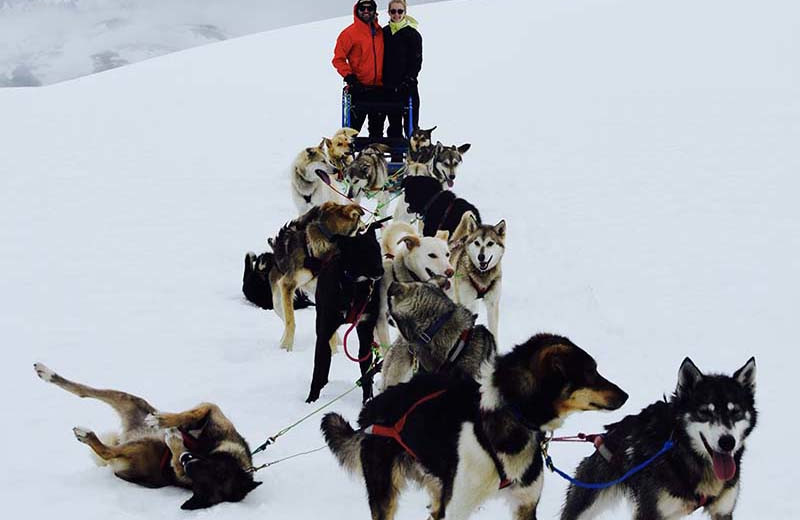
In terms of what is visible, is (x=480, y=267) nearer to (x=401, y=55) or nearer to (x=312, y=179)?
(x=312, y=179)

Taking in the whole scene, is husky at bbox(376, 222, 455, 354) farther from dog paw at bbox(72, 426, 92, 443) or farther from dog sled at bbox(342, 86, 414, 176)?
dog sled at bbox(342, 86, 414, 176)

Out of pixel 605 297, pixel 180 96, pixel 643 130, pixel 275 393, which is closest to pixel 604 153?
pixel 643 130

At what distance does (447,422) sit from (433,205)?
3426mm

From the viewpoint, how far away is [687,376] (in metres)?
2.24

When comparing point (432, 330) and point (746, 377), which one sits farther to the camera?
point (432, 330)

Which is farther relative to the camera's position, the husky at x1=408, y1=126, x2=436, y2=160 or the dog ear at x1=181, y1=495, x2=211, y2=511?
the husky at x1=408, y1=126, x2=436, y2=160

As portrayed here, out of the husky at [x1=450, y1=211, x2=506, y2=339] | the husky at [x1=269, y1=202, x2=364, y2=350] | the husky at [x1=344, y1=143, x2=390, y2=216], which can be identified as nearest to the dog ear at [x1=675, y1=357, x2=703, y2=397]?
the husky at [x1=269, y1=202, x2=364, y2=350]

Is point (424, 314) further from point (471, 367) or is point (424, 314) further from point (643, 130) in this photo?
point (643, 130)

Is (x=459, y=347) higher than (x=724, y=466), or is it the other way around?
(x=459, y=347)

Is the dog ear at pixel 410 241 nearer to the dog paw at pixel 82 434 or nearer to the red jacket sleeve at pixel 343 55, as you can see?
the dog paw at pixel 82 434

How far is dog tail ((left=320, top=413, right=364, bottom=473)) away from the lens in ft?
8.49

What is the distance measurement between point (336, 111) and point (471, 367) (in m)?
11.5

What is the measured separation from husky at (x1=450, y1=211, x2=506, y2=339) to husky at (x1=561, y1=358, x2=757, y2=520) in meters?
2.14

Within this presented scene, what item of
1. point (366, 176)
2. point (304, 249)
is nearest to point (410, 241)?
point (304, 249)
